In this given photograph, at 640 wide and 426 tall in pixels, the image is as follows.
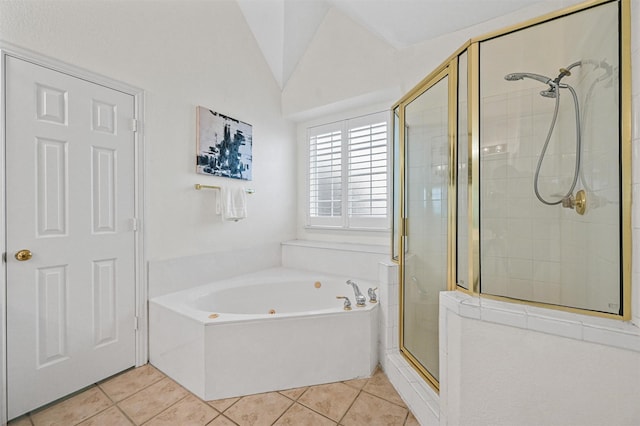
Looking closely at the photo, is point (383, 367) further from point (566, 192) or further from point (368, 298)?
point (566, 192)

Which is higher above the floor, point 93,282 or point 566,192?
point 566,192

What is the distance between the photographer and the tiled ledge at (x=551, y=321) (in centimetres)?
91

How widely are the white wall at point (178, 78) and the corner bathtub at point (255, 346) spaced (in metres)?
0.61

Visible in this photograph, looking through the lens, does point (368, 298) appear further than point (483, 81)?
Yes

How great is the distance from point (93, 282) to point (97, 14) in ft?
5.53

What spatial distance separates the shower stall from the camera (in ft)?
3.41

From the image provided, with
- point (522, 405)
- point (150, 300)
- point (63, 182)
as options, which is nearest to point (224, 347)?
point (150, 300)

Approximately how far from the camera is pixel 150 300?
1.96 m

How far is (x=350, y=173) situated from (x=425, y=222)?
135cm

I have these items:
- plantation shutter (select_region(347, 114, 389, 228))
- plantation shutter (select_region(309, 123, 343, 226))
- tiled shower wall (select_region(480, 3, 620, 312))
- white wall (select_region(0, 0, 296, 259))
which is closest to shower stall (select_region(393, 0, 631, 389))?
tiled shower wall (select_region(480, 3, 620, 312))

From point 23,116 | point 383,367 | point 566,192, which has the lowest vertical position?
point 383,367

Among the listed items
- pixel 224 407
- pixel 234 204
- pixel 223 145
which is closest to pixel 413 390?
pixel 224 407

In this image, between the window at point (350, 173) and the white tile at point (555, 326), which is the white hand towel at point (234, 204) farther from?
the white tile at point (555, 326)

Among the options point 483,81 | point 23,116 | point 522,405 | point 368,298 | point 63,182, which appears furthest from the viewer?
point 368,298
